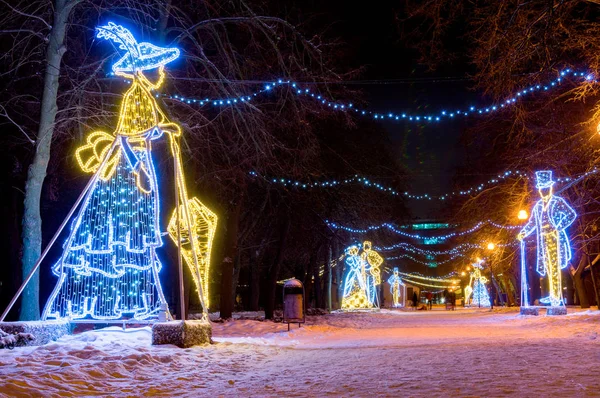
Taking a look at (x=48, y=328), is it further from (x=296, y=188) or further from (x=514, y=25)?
(x=296, y=188)

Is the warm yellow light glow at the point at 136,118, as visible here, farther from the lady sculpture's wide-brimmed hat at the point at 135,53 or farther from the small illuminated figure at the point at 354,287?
the small illuminated figure at the point at 354,287

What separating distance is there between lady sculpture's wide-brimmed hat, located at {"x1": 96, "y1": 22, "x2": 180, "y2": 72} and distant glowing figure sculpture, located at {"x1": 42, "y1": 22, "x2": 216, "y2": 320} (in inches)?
0.7

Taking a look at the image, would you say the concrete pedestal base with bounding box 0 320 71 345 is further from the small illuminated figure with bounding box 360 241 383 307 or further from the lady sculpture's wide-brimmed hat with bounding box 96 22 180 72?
the small illuminated figure with bounding box 360 241 383 307

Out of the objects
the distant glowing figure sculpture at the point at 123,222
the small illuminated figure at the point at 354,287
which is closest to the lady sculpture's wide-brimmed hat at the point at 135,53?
the distant glowing figure sculpture at the point at 123,222

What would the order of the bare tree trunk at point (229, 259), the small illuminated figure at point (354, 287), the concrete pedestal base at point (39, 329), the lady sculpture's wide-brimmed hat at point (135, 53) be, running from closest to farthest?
1. the concrete pedestal base at point (39, 329)
2. the lady sculpture's wide-brimmed hat at point (135, 53)
3. the bare tree trunk at point (229, 259)
4. the small illuminated figure at point (354, 287)

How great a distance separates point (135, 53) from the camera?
38.8 feet

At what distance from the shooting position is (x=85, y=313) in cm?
1216

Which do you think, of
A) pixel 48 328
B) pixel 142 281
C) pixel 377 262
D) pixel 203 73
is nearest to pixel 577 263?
pixel 377 262

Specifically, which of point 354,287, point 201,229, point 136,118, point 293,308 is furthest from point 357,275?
point 136,118

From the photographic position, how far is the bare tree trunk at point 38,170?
12391 millimetres

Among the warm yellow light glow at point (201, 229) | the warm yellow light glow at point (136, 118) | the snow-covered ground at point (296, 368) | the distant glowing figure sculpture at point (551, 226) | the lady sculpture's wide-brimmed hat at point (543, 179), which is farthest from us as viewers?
the distant glowing figure sculpture at point (551, 226)

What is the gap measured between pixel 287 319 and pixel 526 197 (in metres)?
11.9

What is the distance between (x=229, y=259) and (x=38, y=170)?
10799mm

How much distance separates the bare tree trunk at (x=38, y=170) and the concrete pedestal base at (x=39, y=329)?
1.31m
